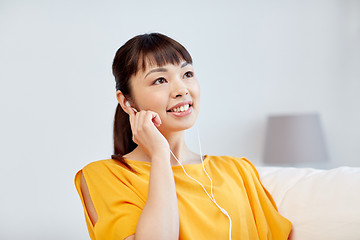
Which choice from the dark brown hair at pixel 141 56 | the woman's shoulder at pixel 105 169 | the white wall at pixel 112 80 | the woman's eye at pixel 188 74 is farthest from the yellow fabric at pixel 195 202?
the white wall at pixel 112 80

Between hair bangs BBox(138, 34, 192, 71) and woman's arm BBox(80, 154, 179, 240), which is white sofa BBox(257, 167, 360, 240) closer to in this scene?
woman's arm BBox(80, 154, 179, 240)

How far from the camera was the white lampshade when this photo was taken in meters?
3.13

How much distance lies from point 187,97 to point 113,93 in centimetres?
140

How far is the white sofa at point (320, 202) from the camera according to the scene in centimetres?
144

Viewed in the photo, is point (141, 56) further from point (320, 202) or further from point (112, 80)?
point (112, 80)

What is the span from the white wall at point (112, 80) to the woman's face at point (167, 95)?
4.28 ft

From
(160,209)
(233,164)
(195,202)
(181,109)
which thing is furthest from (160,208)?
(233,164)

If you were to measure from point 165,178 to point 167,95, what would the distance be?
331 millimetres

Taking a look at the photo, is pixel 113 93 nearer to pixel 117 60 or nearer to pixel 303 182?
pixel 117 60

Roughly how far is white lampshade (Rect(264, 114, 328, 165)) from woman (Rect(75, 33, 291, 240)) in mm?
1489

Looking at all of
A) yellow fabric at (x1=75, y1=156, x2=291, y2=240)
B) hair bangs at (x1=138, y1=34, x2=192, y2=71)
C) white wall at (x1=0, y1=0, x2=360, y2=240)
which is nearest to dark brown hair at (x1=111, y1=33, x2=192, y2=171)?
hair bangs at (x1=138, y1=34, x2=192, y2=71)

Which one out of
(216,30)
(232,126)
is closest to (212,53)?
(216,30)

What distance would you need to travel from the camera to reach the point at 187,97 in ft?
5.11

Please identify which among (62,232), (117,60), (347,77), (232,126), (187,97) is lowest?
(62,232)
